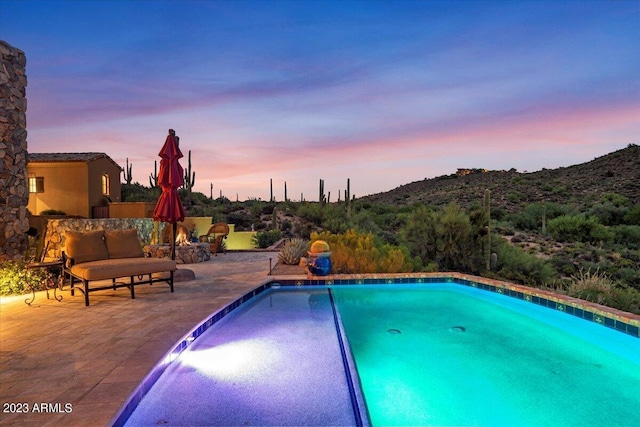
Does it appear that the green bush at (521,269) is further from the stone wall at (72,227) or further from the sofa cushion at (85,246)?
the stone wall at (72,227)

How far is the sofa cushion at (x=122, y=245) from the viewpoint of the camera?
5.68 meters

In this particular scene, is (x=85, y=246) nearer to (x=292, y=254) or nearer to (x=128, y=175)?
(x=292, y=254)

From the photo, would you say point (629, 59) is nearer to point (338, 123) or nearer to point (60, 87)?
point (338, 123)

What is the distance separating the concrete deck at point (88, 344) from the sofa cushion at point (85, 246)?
60 centimetres

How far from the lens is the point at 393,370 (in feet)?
11.6

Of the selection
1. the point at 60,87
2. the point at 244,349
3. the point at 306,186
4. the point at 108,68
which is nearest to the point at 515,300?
the point at 244,349

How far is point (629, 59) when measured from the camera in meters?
11.1

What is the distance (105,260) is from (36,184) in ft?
44.7

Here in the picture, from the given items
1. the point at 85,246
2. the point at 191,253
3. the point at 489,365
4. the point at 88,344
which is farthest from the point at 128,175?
the point at 489,365

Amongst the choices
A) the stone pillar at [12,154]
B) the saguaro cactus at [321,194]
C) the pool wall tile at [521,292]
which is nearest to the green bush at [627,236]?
the pool wall tile at [521,292]

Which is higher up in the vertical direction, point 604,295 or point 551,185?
point 551,185

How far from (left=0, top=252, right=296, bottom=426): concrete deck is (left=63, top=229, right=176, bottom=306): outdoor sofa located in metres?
0.32

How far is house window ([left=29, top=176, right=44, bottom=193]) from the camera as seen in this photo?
1552cm

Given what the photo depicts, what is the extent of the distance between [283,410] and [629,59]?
46.8 feet
